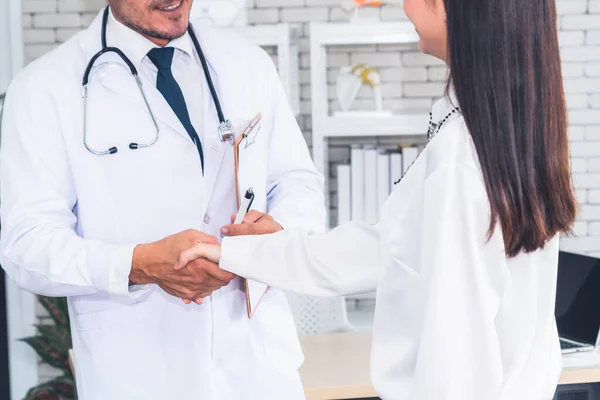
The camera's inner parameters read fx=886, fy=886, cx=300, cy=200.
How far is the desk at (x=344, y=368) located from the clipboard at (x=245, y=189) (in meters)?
0.71

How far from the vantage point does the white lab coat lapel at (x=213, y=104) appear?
6.03 feet

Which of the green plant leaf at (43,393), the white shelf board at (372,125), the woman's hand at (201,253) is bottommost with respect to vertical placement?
the green plant leaf at (43,393)

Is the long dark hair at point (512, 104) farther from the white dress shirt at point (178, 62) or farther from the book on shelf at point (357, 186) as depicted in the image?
the book on shelf at point (357, 186)

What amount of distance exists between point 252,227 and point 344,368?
103 cm

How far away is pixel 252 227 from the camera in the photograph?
1.73 m

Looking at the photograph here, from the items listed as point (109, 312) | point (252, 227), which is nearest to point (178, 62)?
point (252, 227)

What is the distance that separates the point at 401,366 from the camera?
1290mm

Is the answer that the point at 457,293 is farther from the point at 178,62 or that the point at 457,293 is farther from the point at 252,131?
the point at 178,62

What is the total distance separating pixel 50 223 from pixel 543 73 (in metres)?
0.99

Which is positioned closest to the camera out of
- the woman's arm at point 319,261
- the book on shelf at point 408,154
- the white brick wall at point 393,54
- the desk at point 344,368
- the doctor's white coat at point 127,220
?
the woman's arm at point 319,261

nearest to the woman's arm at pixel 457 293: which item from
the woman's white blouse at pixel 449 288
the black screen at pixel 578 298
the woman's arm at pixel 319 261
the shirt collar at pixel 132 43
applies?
the woman's white blouse at pixel 449 288

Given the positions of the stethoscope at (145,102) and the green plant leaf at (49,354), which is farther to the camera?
the green plant leaf at (49,354)

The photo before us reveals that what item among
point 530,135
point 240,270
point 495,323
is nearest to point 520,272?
point 495,323

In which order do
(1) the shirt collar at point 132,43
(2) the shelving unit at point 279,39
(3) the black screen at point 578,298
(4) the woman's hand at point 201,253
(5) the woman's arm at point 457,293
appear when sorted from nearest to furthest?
(5) the woman's arm at point 457,293, (4) the woman's hand at point 201,253, (1) the shirt collar at point 132,43, (3) the black screen at point 578,298, (2) the shelving unit at point 279,39
